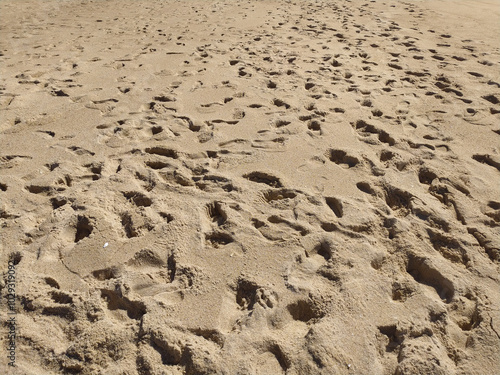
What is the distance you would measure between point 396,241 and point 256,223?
84 centimetres

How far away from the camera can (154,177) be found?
9.47ft

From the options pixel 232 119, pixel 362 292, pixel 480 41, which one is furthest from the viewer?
pixel 480 41

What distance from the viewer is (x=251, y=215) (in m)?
2.54

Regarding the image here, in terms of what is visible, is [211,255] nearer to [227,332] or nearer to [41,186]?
[227,332]

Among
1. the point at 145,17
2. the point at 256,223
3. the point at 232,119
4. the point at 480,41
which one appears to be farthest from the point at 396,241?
the point at 145,17

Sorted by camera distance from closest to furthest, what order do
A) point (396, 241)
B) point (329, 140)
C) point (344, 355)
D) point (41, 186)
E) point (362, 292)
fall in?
1. point (344, 355)
2. point (362, 292)
3. point (396, 241)
4. point (41, 186)
5. point (329, 140)

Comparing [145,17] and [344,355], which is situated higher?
[145,17]

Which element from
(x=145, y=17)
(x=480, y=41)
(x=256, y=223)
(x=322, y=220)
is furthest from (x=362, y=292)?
(x=145, y=17)

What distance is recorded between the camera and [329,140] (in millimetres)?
3363

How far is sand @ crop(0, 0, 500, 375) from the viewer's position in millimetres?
1830

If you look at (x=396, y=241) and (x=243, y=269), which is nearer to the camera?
(x=243, y=269)

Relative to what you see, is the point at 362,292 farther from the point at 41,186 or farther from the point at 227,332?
the point at 41,186

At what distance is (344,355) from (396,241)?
0.85 metres

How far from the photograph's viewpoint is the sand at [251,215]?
1.83 metres
